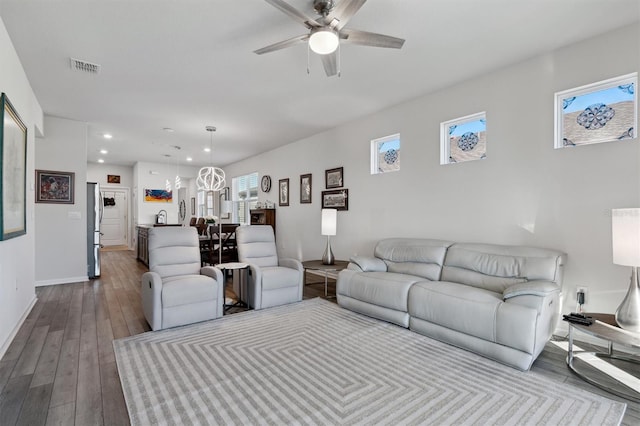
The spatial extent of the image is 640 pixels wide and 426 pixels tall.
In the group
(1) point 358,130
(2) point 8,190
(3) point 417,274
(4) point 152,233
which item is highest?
(1) point 358,130

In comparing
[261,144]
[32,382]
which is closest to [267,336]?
[32,382]

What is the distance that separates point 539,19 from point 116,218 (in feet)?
38.6

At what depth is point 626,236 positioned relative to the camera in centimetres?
217

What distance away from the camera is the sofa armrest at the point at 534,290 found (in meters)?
2.39

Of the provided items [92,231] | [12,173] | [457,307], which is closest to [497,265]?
[457,307]

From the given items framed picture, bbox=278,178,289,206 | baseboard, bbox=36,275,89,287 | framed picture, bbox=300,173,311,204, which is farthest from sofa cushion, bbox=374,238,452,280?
baseboard, bbox=36,275,89,287

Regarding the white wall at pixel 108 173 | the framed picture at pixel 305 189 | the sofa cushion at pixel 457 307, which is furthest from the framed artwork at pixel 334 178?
the white wall at pixel 108 173

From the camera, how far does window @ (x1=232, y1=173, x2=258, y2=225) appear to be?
8461 millimetres

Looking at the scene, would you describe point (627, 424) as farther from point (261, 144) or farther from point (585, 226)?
point (261, 144)

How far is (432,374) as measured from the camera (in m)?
2.29

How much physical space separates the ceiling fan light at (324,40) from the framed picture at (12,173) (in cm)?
256

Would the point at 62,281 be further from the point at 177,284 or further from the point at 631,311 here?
the point at 631,311

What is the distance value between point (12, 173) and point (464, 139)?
15.7 ft

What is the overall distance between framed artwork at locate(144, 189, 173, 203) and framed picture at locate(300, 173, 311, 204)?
17.3 feet
